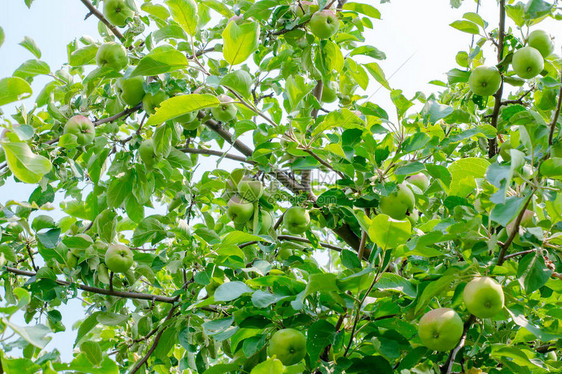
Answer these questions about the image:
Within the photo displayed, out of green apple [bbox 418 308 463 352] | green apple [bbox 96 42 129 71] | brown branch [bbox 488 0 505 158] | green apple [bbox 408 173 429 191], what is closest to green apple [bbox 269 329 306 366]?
green apple [bbox 418 308 463 352]

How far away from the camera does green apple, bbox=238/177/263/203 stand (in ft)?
7.20

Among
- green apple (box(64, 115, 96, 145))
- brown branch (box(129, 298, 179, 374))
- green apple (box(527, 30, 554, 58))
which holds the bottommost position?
brown branch (box(129, 298, 179, 374))

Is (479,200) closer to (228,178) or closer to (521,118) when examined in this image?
(521,118)

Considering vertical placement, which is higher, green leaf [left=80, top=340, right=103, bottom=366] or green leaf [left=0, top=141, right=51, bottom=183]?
green leaf [left=0, top=141, right=51, bottom=183]

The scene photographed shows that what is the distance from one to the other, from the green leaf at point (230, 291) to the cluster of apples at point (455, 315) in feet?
1.82

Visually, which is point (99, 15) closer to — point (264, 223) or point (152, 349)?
point (264, 223)

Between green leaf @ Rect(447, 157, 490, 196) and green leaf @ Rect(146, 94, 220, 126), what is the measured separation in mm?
885

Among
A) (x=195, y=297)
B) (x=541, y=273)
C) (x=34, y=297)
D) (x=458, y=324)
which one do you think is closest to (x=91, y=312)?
(x=34, y=297)

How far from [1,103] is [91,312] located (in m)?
1.44

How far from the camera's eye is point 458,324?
1.38 meters

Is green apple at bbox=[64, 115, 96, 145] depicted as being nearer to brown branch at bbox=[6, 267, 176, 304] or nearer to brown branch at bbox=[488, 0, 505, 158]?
brown branch at bbox=[6, 267, 176, 304]

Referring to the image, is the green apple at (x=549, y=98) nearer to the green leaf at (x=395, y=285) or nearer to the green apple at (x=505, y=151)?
the green apple at (x=505, y=151)

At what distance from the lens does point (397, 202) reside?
177 centimetres

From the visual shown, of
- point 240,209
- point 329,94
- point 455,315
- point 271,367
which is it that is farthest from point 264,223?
point 271,367
